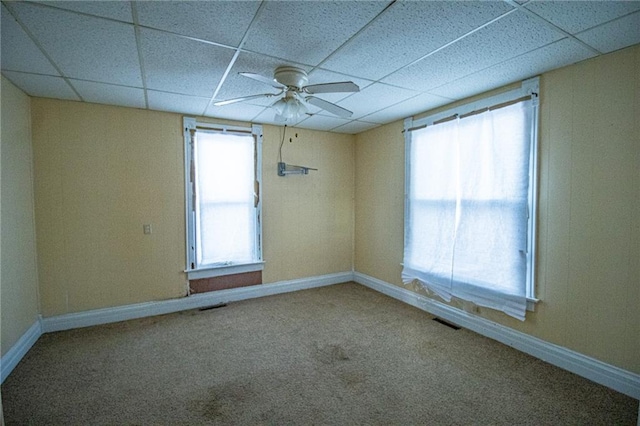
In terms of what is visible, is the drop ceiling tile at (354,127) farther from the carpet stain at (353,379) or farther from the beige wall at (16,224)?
the beige wall at (16,224)

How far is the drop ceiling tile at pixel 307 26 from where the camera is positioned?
5.51ft

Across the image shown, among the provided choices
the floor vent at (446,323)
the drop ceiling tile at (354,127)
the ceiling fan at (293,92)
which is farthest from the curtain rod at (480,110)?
the floor vent at (446,323)

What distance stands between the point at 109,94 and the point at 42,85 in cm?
50

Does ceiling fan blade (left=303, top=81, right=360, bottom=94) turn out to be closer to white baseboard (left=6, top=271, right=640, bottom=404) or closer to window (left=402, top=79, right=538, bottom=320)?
window (left=402, top=79, right=538, bottom=320)

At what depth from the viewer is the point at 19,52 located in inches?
84.0

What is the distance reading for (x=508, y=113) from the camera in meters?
2.83

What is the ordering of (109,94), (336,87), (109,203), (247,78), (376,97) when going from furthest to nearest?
1. (109,203)
2. (376,97)
3. (109,94)
4. (247,78)
5. (336,87)

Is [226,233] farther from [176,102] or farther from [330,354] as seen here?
[330,354]

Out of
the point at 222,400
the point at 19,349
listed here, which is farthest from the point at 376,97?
the point at 19,349

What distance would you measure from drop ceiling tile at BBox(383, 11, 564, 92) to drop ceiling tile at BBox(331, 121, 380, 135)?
1465 mm

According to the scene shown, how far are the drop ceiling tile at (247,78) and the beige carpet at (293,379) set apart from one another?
8.01ft

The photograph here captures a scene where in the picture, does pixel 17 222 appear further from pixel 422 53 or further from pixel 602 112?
pixel 602 112

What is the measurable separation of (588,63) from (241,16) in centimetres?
257

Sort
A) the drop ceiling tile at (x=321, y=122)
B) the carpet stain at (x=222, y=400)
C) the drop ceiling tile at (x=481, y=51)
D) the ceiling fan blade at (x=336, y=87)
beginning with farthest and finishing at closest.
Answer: the drop ceiling tile at (x=321, y=122)
the ceiling fan blade at (x=336, y=87)
the carpet stain at (x=222, y=400)
the drop ceiling tile at (x=481, y=51)
